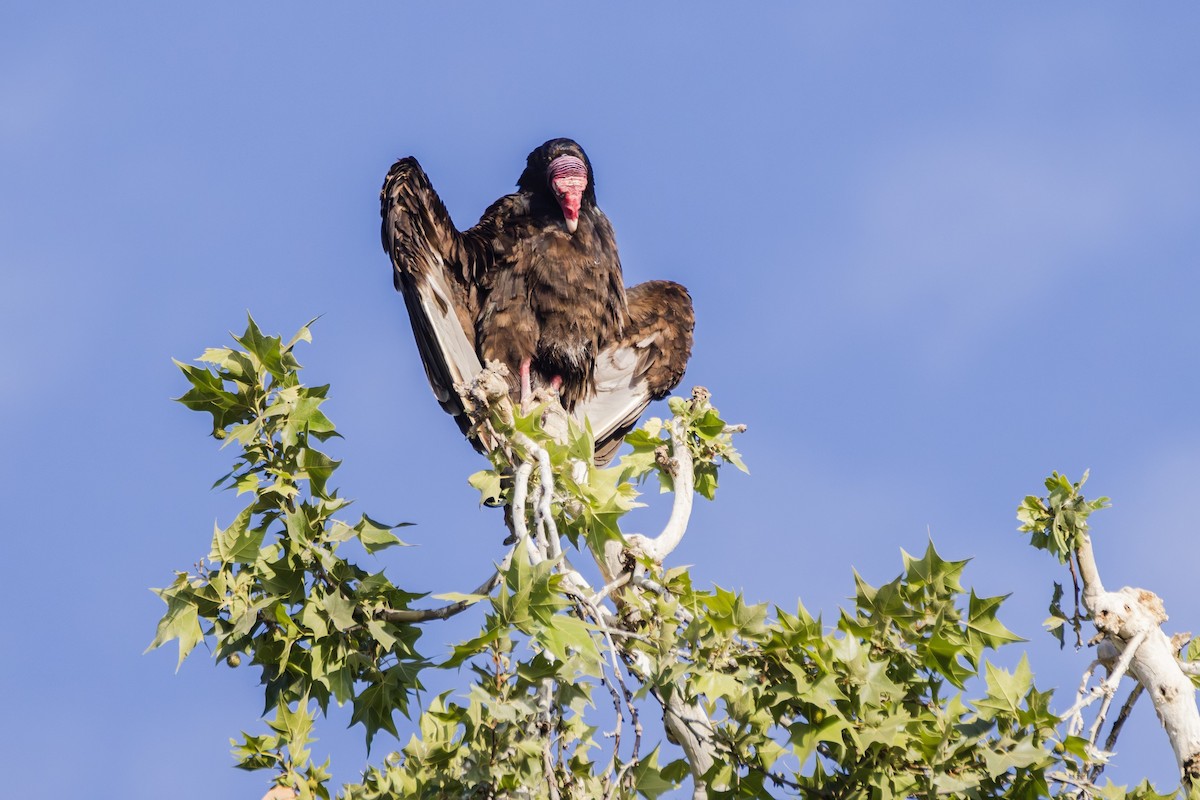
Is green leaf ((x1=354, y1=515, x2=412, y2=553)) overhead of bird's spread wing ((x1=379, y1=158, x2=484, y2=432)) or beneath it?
beneath

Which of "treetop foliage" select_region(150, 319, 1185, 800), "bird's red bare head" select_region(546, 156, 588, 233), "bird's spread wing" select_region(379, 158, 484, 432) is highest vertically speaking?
"bird's red bare head" select_region(546, 156, 588, 233)

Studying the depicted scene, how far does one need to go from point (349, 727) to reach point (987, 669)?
A: 1.38 m

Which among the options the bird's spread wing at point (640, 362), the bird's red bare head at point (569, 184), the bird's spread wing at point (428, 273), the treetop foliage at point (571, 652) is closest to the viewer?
the treetop foliage at point (571, 652)

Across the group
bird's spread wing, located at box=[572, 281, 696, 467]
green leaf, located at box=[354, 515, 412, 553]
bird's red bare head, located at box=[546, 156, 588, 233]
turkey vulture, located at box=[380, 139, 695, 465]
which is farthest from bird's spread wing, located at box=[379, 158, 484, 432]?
green leaf, located at box=[354, 515, 412, 553]

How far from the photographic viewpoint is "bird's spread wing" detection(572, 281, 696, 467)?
20.6 feet

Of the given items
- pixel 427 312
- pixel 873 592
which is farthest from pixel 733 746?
pixel 427 312

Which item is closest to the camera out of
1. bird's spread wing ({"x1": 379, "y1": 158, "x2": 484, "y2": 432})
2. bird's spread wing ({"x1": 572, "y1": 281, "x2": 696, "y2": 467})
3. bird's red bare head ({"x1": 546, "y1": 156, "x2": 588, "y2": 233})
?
bird's spread wing ({"x1": 379, "y1": 158, "x2": 484, "y2": 432})

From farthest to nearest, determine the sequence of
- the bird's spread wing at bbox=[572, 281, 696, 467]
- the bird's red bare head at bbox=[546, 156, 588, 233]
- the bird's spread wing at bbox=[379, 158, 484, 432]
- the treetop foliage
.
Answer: the bird's spread wing at bbox=[572, 281, 696, 467]
the bird's red bare head at bbox=[546, 156, 588, 233]
the bird's spread wing at bbox=[379, 158, 484, 432]
the treetop foliage

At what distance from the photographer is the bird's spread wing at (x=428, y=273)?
535cm

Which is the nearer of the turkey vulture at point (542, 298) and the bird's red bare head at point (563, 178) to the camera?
the turkey vulture at point (542, 298)

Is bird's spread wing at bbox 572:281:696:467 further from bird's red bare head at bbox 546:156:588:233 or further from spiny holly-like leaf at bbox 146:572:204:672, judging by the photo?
spiny holly-like leaf at bbox 146:572:204:672

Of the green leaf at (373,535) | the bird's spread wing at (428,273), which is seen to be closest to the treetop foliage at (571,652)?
the green leaf at (373,535)

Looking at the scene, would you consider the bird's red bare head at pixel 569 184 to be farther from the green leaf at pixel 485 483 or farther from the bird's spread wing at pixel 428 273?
the green leaf at pixel 485 483

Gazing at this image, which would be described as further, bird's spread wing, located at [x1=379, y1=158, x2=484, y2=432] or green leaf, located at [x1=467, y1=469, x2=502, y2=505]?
bird's spread wing, located at [x1=379, y1=158, x2=484, y2=432]
